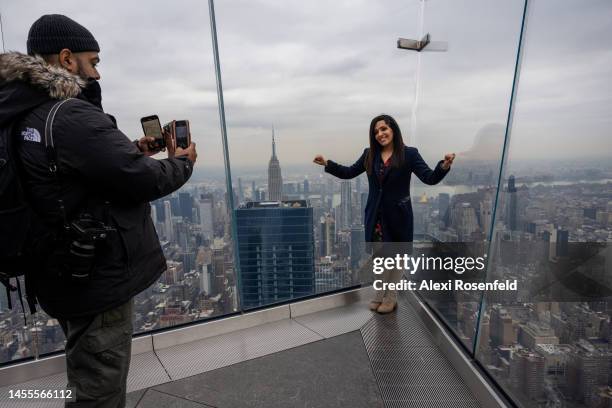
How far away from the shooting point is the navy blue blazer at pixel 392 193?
99.3 inches

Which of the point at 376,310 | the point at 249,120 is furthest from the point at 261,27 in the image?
the point at 376,310

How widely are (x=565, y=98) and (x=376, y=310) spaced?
1942 mm

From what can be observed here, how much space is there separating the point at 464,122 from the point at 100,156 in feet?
6.46

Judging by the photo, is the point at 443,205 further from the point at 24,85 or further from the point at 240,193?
the point at 24,85

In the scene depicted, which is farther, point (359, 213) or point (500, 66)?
point (359, 213)

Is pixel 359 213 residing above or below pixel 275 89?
below

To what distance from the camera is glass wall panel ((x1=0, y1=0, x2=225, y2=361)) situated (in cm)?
203

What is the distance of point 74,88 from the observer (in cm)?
110

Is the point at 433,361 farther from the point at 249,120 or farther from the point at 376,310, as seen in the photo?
the point at 249,120

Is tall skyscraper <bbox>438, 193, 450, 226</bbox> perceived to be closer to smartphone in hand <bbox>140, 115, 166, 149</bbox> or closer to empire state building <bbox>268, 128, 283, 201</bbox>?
empire state building <bbox>268, 128, 283, 201</bbox>

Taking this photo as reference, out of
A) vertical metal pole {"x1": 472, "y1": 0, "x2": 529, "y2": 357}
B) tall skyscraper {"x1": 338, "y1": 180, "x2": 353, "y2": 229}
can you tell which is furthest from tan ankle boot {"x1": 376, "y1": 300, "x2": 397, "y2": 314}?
vertical metal pole {"x1": 472, "y1": 0, "x2": 529, "y2": 357}

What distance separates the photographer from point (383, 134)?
2551 mm

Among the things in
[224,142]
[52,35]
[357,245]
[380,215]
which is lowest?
[357,245]

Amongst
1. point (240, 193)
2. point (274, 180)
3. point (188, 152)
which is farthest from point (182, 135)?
point (274, 180)
